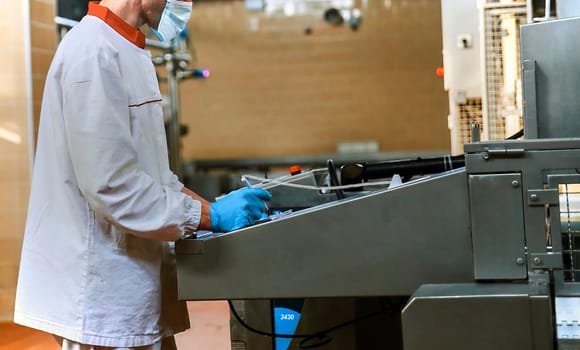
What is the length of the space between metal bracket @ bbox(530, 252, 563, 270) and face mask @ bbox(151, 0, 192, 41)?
0.91 metres

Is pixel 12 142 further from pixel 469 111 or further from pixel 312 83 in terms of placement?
pixel 312 83

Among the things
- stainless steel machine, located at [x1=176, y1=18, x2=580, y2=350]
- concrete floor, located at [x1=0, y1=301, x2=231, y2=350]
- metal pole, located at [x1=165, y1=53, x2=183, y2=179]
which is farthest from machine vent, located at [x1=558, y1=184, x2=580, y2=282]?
metal pole, located at [x1=165, y1=53, x2=183, y2=179]

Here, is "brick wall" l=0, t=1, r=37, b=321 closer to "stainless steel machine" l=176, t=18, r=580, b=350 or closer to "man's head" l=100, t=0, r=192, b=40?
"man's head" l=100, t=0, r=192, b=40

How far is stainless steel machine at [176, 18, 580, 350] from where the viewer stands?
110 centimetres

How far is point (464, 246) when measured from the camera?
3.88 ft

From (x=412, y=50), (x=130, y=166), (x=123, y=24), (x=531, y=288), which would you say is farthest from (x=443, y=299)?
(x=412, y=50)

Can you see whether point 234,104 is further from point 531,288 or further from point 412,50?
point 531,288

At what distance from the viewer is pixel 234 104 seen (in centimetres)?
714

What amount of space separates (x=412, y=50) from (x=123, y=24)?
220 inches

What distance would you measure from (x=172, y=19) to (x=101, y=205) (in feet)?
1.66

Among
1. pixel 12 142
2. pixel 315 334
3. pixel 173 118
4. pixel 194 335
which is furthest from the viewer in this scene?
pixel 173 118

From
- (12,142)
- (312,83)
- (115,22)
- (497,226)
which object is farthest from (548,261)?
(312,83)

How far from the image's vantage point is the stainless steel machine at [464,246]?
1.10m

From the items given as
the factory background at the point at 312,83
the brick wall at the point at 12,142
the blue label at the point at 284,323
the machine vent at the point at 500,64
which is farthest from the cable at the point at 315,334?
the factory background at the point at 312,83
